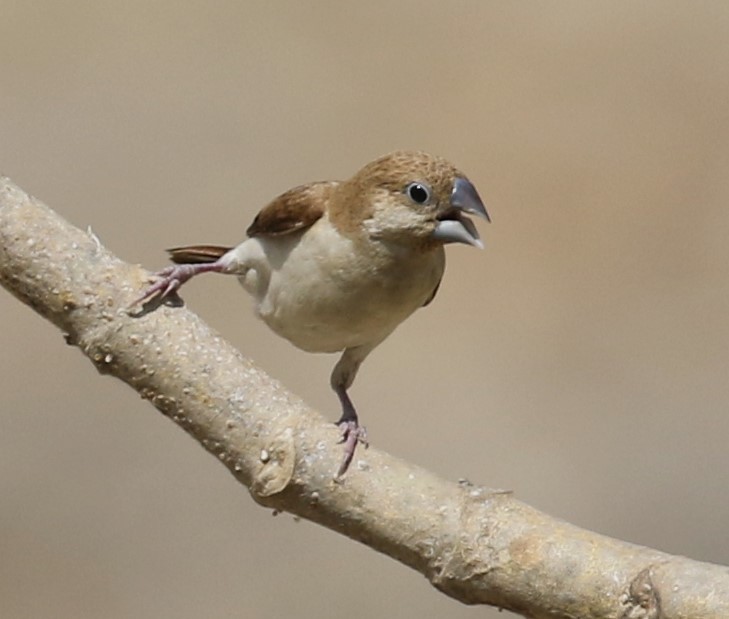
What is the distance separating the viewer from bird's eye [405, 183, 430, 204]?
2.76 m

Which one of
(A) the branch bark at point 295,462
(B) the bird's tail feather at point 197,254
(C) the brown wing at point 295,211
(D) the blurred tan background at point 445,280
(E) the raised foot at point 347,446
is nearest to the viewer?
(A) the branch bark at point 295,462

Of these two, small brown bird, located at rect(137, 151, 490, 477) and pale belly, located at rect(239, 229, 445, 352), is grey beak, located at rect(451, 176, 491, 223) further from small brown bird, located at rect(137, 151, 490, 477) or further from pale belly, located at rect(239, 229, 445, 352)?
pale belly, located at rect(239, 229, 445, 352)

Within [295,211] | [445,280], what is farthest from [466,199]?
[445,280]

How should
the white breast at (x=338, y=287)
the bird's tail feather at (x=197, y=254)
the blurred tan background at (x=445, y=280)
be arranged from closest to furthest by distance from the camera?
the white breast at (x=338, y=287)
the bird's tail feather at (x=197, y=254)
the blurred tan background at (x=445, y=280)

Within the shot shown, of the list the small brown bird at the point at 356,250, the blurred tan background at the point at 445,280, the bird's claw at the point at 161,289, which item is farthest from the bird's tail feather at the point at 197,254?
the blurred tan background at the point at 445,280

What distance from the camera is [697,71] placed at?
8047mm

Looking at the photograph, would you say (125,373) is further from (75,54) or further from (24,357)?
(75,54)

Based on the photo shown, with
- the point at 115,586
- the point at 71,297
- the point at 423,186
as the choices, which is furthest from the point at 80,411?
the point at 71,297

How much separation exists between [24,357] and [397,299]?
407 centimetres

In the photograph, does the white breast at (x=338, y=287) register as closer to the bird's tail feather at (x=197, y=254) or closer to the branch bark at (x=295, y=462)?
the bird's tail feather at (x=197, y=254)

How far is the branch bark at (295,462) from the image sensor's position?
1.91 metres

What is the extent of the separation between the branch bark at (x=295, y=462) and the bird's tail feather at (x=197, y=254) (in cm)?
102

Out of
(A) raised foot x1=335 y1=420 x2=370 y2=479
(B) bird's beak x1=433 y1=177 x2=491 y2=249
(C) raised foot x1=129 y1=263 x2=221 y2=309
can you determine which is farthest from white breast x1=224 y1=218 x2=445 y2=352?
(A) raised foot x1=335 y1=420 x2=370 y2=479

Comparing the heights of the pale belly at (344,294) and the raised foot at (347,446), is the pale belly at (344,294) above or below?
above
